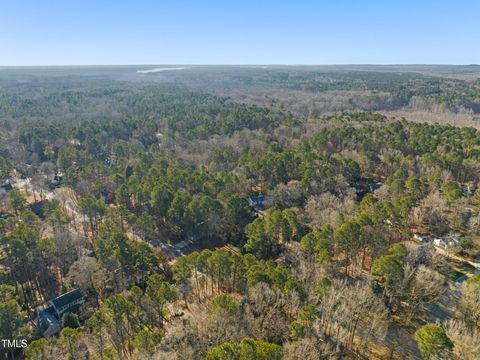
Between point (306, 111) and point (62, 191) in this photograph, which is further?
point (306, 111)

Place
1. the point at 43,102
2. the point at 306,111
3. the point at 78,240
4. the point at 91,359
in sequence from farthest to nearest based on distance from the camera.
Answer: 1. the point at 43,102
2. the point at 306,111
3. the point at 78,240
4. the point at 91,359

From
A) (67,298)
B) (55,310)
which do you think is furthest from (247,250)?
(55,310)

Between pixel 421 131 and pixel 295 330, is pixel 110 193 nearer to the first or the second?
pixel 295 330

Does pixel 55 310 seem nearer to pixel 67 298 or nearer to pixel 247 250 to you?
pixel 67 298

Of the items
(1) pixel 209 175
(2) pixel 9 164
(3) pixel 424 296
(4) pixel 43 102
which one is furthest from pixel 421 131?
(4) pixel 43 102

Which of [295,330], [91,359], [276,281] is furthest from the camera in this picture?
[276,281]

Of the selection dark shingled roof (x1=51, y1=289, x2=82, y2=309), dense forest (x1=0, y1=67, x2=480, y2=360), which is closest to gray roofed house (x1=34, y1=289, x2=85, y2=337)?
dark shingled roof (x1=51, y1=289, x2=82, y2=309)
